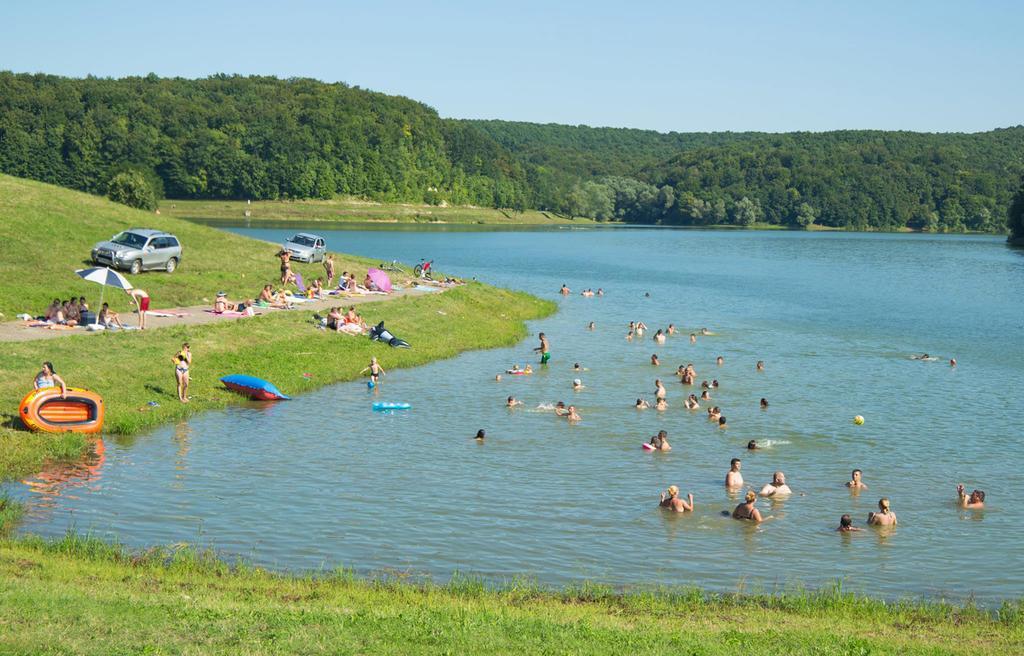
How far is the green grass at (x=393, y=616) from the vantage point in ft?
46.0

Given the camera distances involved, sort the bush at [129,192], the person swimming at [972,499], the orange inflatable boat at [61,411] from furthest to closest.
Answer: the bush at [129,192] → the orange inflatable boat at [61,411] → the person swimming at [972,499]

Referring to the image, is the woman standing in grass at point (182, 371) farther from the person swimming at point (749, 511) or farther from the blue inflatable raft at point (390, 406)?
the person swimming at point (749, 511)

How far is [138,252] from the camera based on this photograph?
163 feet

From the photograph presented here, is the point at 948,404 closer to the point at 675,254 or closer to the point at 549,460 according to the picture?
the point at 549,460

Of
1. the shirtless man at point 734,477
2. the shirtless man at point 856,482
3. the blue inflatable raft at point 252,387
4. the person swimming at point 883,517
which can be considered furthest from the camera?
the blue inflatable raft at point 252,387

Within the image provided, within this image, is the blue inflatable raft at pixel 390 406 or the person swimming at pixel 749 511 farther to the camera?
the blue inflatable raft at pixel 390 406

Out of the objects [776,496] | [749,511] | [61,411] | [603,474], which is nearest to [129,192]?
[61,411]

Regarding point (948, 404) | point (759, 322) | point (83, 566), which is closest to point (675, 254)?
point (759, 322)

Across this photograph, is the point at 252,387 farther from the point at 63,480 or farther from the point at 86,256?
the point at 86,256

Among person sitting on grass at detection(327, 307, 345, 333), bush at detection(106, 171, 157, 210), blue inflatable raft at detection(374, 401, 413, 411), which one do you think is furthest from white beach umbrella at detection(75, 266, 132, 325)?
bush at detection(106, 171, 157, 210)

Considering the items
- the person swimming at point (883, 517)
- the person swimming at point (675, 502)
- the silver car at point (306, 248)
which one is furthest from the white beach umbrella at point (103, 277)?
the person swimming at point (883, 517)

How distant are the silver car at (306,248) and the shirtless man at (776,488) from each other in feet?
131

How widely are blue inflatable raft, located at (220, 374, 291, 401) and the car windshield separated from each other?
678 inches

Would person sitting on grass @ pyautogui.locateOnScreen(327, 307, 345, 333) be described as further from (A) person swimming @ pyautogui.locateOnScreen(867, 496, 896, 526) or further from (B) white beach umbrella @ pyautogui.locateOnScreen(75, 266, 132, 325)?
(A) person swimming @ pyautogui.locateOnScreen(867, 496, 896, 526)
